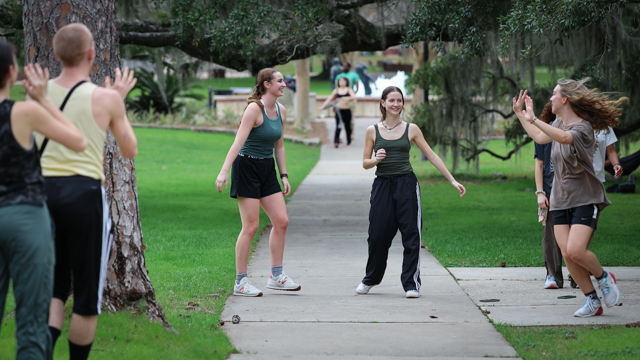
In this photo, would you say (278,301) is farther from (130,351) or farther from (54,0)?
(54,0)

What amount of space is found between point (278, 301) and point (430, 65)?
9.22m

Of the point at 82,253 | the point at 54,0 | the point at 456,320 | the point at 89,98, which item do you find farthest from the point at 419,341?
the point at 54,0

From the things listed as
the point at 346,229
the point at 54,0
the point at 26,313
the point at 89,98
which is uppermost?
the point at 54,0

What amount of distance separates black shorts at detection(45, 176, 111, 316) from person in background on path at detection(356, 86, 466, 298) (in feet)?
9.66

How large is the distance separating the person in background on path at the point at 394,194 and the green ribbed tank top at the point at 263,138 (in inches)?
31.0

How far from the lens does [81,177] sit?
132 inches

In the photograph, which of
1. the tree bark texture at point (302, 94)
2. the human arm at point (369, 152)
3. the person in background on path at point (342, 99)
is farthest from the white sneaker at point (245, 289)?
the tree bark texture at point (302, 94)

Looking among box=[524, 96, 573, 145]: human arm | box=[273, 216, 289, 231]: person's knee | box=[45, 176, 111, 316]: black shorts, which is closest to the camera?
box=[45, 176, 111, 316]: black shorts

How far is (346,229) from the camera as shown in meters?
9.68

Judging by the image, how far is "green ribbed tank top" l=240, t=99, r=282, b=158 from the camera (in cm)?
596

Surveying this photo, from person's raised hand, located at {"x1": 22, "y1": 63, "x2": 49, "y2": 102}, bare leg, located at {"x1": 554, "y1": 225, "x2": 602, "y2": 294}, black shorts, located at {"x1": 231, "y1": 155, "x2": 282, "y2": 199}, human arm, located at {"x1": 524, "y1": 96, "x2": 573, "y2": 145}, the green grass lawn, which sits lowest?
the green grass lawn

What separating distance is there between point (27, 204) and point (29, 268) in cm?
28

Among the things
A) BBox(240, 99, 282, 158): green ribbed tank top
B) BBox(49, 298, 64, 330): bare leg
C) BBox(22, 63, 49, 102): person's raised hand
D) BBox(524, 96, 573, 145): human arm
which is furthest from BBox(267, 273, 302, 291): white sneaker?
BBox(22, 63, 49, 102): person's raised hand

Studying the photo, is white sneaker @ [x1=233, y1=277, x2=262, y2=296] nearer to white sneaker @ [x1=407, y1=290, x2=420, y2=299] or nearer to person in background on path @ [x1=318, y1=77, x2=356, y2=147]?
white sneaker @ [x1=407, y1=290, x2=420, y2=299]
